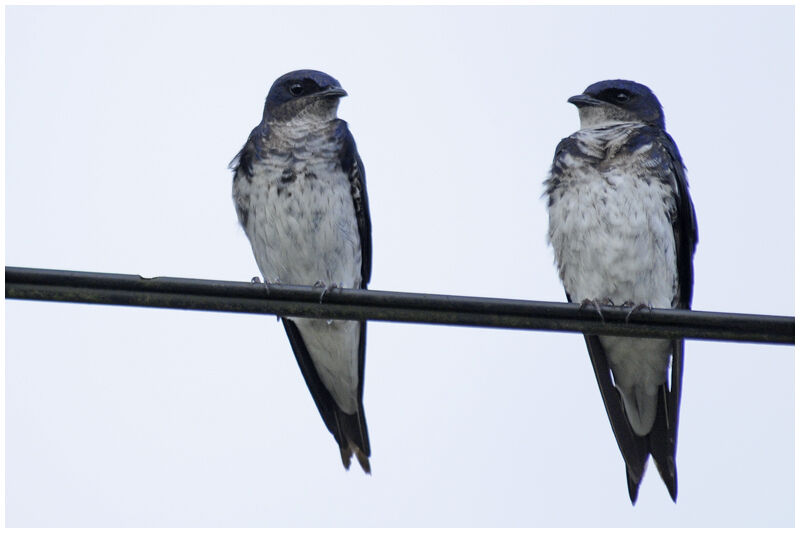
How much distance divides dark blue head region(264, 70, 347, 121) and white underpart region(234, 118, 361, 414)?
43 centimetres

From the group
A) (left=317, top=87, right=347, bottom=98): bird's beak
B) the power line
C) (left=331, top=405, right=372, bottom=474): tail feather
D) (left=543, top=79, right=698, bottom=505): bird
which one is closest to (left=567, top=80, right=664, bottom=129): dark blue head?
(left=543, top=79, right=698, bottom=505): bird

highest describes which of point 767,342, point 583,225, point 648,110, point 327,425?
point 648,110

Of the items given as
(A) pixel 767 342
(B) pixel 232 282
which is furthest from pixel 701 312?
(B) pixel 232 282

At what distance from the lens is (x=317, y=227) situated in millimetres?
7039

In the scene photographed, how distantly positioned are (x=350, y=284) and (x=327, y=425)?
804 mm

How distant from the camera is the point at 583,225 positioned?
6656 mm

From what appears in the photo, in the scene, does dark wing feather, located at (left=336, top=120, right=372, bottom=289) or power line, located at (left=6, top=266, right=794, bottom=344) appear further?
dark wing feather, located at (left=336, top=120, right=372, bottom=289)

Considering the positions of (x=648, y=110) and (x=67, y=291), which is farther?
(x=648, y=110)

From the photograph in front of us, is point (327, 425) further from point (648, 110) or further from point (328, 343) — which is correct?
point (648, 110)

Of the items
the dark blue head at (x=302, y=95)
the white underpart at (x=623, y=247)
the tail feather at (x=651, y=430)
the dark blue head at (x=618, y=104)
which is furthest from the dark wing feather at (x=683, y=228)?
the dark blue head at (x=302, y=95)

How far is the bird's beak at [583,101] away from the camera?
7.64 meters

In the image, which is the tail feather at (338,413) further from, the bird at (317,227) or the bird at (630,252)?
the bird at (630,252)

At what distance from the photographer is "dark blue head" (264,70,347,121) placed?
7.68 metres

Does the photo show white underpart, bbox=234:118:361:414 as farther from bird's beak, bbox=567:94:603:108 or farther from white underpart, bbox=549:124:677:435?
bird's beak, bbox=567:94:603:108
